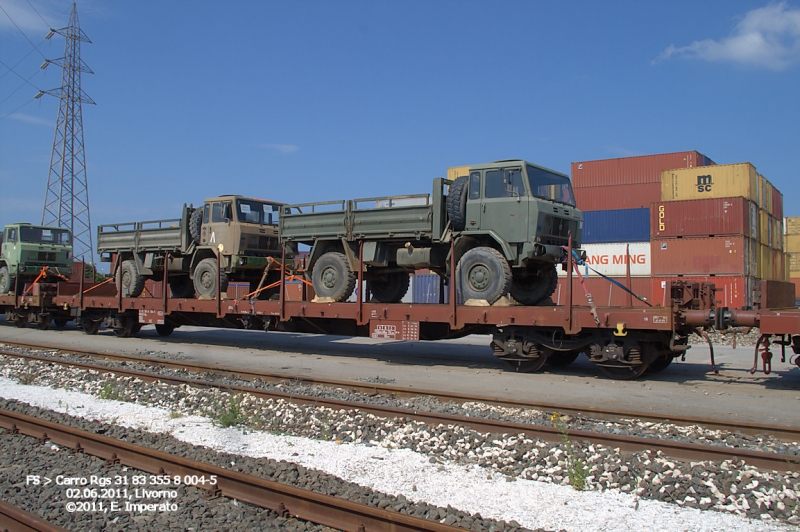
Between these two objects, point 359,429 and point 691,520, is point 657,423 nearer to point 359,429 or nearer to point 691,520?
point 691,520

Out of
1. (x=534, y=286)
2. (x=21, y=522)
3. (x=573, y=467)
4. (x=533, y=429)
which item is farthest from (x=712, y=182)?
(x=21, y=522)

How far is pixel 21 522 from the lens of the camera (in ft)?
13.7

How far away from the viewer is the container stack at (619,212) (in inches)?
1080

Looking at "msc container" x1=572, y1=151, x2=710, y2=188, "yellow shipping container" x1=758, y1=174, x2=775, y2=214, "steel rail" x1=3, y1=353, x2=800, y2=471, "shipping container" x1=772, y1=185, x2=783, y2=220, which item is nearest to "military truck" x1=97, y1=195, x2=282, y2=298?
"steel rail" x1=3, y1=353, x2=800, y2=471

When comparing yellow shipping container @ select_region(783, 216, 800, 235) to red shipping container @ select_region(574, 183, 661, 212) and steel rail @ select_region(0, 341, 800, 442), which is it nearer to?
red shipping container @ select_region(574, 183, 661, 212)

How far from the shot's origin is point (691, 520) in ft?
14.8

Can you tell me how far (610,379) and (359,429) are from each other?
5.33 m

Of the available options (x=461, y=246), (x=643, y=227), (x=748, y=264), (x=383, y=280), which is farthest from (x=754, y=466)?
(x=643, y=227)

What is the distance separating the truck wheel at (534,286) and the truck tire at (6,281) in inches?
739

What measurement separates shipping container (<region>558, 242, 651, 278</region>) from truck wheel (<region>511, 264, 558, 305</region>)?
51.7 feet

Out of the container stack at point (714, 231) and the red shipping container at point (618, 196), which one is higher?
the red shipping container at point (618, 196)

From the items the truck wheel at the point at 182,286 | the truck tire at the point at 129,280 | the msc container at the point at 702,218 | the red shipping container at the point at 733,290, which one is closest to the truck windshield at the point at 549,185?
the truck wheel at the point at 182,286

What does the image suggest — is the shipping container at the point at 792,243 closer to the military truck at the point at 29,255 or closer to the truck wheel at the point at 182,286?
the truck wheel at the point at 182,286

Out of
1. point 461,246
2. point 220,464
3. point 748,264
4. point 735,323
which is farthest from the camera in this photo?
point 748,264
